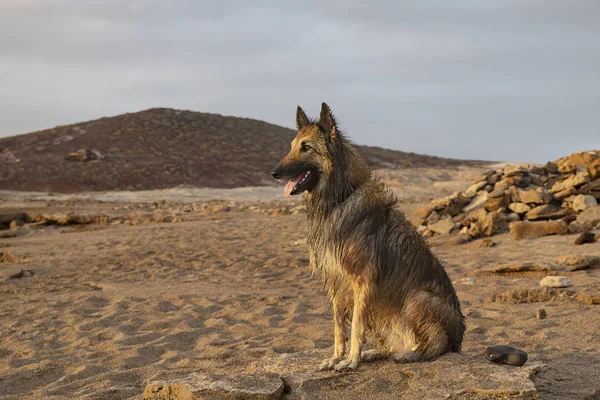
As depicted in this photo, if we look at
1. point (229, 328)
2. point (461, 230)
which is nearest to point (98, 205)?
point (461, 230)

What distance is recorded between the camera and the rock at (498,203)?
1484 centimetres

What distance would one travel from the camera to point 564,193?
14336 mm

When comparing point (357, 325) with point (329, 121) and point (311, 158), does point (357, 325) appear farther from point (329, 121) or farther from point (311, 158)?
point (329, 121)

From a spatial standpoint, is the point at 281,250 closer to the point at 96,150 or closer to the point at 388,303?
the point at 388,303

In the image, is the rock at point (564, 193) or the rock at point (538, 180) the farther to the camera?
the rock at point (538, 180)

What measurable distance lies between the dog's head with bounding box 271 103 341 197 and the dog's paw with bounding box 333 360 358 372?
4.45 ft

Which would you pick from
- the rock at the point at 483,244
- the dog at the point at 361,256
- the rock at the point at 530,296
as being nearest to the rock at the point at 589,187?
the rock at the point at 483,244

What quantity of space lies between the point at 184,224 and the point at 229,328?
A: 35.9ft

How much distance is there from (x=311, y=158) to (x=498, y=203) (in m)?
11.3

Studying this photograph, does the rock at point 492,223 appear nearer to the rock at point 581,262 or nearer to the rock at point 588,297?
the rock at point 581,262

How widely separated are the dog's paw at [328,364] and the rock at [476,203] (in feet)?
39.3

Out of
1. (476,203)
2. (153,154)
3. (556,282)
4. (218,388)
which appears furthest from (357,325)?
(153,154)

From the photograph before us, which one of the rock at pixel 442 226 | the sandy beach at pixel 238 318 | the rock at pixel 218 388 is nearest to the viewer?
the rock at pixel 218 388

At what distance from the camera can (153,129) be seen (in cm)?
5381
